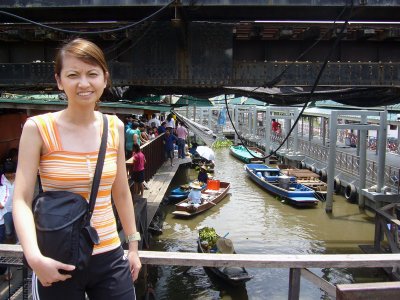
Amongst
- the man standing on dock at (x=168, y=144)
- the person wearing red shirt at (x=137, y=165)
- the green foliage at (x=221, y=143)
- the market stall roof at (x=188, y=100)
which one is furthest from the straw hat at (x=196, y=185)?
the green foliage at (x=221, y=143)

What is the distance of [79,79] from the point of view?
6.00ft

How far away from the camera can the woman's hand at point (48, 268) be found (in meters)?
1.64

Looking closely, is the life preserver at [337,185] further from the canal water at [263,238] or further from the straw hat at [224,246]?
the straw hat at [224,246]

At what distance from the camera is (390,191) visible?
15.3 metres

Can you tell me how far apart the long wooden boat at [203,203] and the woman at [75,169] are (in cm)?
1408

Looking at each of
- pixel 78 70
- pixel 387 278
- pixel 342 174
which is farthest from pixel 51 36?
pixel 342 174

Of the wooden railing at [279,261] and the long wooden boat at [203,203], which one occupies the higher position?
the wooden railing at [279,261]

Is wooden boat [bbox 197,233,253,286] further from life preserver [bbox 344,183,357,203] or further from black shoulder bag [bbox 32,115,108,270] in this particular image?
life preserver [bbox 344,183,357,203]

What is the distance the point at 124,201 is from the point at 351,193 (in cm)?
1820

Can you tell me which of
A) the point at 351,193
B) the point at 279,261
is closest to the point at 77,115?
the point at 279,261

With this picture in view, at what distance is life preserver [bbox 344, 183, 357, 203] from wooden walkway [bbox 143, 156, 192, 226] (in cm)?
819

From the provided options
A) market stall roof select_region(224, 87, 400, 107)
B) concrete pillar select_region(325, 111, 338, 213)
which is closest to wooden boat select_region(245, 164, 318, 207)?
concrete pillar select_region(325, 111, 338, 213)

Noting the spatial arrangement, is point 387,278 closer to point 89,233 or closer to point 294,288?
point 294,288

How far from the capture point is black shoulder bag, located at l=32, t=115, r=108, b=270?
1.65m
